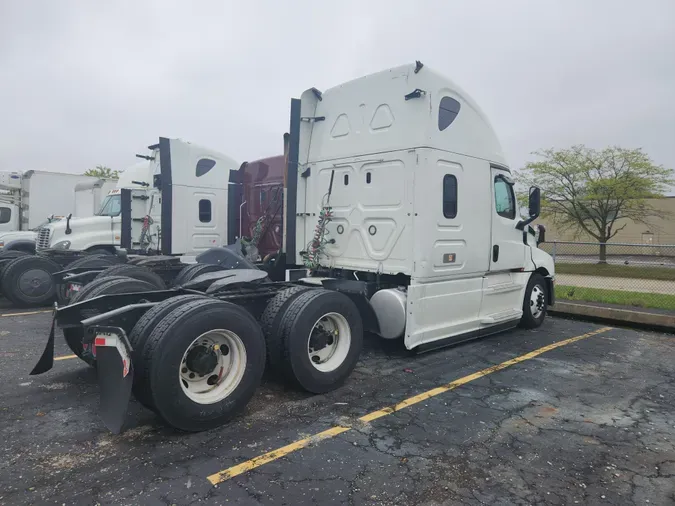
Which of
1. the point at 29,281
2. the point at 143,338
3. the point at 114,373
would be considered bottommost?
the point at 114,373

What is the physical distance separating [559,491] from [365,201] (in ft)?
12.8

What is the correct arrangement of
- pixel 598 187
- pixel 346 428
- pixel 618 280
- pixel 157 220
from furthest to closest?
pixel 598 187, pixel 618 280, pixel 157 220, pixel 346 428

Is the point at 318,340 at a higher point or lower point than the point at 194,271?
lower

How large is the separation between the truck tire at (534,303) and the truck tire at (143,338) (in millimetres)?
5861

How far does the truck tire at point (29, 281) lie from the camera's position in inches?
368

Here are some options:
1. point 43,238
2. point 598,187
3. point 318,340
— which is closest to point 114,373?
point 318,340

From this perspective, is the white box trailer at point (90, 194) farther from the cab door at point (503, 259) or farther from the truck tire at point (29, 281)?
the cab door at point (503, 259)

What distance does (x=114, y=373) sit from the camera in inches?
135

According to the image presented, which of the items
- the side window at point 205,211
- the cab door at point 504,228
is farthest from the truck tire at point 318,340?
the side window at point 205,211

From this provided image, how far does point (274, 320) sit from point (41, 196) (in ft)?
47.1

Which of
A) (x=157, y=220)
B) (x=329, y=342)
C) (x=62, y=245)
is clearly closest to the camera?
(x=329, y=342)

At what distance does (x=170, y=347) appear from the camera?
3469 millimetres

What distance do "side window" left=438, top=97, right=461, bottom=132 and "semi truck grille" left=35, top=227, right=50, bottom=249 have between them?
32.1 ft

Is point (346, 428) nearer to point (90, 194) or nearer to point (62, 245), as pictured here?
point (62, 245)
